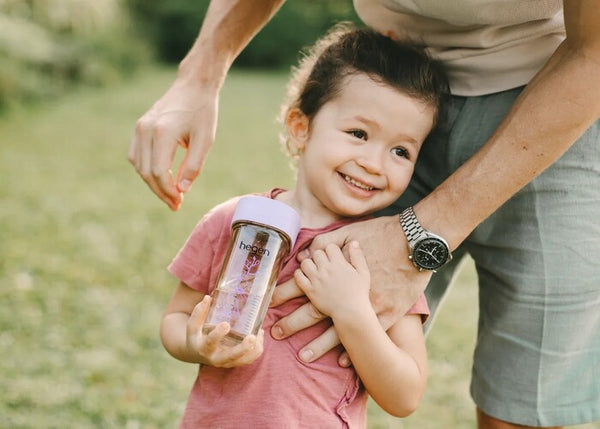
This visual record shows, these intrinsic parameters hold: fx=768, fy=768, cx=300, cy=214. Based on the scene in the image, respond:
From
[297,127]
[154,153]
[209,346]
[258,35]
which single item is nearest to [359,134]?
[297,127]

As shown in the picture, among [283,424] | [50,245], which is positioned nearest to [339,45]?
[283,424]

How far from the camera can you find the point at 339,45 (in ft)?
7.09

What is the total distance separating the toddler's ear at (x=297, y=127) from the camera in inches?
83.5

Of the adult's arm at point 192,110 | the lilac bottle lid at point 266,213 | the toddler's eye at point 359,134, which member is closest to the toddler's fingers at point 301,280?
the lilac bottle lid at point 266,213

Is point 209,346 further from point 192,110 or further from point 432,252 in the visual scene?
point 192,110

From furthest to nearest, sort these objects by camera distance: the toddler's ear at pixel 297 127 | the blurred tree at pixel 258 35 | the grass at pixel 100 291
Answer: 1. the blurred tree at pixel 258 35
2. the grass at pixel 100 291
3. the toddler's ear at pixel 297 127

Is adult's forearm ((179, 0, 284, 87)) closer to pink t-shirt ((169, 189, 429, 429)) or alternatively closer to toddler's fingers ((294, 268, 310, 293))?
pink t-shirt ((169, 189, 429, 429))

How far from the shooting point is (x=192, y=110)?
2178 millimetres

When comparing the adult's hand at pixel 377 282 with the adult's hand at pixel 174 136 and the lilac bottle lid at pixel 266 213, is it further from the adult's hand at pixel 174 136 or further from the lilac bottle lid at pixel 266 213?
the adult's hand at pixel 174 136

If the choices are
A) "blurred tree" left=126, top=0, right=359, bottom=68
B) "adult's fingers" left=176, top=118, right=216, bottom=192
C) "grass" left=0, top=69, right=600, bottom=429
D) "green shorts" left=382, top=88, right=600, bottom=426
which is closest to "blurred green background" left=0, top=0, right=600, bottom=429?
"grass" left=0, top=69, right=600, bottom=429

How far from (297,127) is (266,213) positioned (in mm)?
446

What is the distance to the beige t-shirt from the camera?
1.93 metres

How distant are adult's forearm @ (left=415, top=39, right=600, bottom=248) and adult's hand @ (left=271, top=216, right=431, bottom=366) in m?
0.10

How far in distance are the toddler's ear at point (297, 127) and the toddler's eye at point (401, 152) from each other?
257mm
